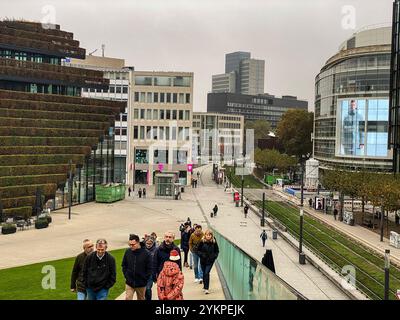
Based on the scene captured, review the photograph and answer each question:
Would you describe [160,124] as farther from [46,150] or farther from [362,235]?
[362,235]

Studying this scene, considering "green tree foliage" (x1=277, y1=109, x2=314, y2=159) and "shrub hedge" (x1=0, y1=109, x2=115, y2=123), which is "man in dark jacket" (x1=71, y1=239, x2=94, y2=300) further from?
"green tree foliage" (x1=277, y1=109, x2=314, y2=159)

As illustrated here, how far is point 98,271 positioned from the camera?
10.7 m

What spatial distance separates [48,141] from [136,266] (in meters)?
48.3

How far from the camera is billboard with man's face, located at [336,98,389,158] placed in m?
83.6

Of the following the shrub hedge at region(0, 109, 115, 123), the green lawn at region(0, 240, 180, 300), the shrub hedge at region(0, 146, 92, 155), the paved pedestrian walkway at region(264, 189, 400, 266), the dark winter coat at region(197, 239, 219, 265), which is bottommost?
the paved pedestrian walkway at region(264, 189, 400, 266)

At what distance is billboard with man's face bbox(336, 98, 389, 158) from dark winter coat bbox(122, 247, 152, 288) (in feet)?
253

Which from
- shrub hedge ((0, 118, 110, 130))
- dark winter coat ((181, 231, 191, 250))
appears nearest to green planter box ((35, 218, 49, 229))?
shrub hedge ((0, 118, 110, 130))

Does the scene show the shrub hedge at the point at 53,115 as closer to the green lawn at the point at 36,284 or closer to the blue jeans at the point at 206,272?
the green lawn at the point at 36,284

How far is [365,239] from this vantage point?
45.2 metres

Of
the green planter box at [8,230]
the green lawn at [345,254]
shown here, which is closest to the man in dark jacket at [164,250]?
the green lawn at [345,254]
